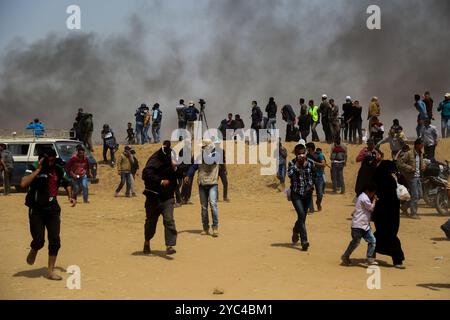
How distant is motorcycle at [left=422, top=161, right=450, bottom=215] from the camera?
16206mm

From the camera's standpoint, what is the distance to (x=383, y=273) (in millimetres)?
9375

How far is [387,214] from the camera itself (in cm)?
1013

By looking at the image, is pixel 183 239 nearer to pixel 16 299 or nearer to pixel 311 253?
pixel 311 253

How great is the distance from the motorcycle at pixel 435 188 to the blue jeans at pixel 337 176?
12.3 feet

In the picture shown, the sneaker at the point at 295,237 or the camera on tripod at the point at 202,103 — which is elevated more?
the camera on tripod at the point at 202,103

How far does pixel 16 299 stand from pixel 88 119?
1900cm

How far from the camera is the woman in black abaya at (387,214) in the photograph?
9906mm

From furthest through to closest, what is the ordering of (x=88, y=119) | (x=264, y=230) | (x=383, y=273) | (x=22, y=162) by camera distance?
1. (x=88, y=119)
2. (x=22, y=162)
3. (x=264, y=230)
4. (x=383, y=273)

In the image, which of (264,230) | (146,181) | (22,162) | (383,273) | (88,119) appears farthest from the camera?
(88,119)

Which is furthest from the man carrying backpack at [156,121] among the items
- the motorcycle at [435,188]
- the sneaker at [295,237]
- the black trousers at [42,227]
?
the black trousers at [42,227]

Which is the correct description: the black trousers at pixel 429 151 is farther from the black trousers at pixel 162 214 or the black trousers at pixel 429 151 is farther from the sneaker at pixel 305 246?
the black trousers at pixel 162 214

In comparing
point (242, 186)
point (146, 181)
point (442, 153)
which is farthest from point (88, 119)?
point (146, 181)

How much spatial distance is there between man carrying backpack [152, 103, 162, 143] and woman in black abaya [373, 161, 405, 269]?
1775 centimetres
